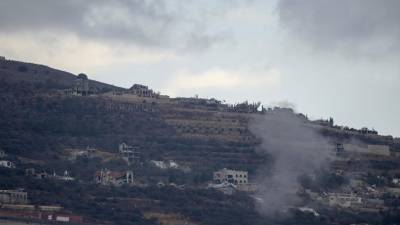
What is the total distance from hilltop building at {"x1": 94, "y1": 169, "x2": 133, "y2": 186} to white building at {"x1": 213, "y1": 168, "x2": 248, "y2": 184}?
5358 millimetres

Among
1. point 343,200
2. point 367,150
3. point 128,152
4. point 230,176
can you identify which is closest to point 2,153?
point 128,152

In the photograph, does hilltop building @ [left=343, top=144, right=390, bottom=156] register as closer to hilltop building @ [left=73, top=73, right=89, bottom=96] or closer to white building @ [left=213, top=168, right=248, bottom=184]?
white building @ [left=213, top=168, right=248, bottom=184]

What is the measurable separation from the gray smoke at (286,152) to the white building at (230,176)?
3.20 feet

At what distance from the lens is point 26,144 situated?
131875 mm

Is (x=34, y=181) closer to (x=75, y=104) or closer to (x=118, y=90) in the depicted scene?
(x=75, y=104)

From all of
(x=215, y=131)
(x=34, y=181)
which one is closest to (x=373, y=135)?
(x=215, y=131)

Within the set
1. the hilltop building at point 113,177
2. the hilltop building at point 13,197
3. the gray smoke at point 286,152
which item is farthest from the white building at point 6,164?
the gray smoke at point 286,152

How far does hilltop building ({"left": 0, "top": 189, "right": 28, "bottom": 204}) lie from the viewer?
11525cm

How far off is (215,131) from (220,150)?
393 centimetres

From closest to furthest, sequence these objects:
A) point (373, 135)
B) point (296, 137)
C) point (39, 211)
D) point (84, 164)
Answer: point (39, 211) → point (84, 164) → point (296, 137) → point (373, 135)

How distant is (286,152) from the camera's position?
5344 inches

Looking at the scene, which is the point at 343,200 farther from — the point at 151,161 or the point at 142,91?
the point at 142,91

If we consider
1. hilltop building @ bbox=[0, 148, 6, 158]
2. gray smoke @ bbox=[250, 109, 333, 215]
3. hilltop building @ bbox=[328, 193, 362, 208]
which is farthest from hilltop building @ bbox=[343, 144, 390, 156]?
hilltop building @ bbox=[0, 148, 6, 158]

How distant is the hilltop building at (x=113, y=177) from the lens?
124 m
